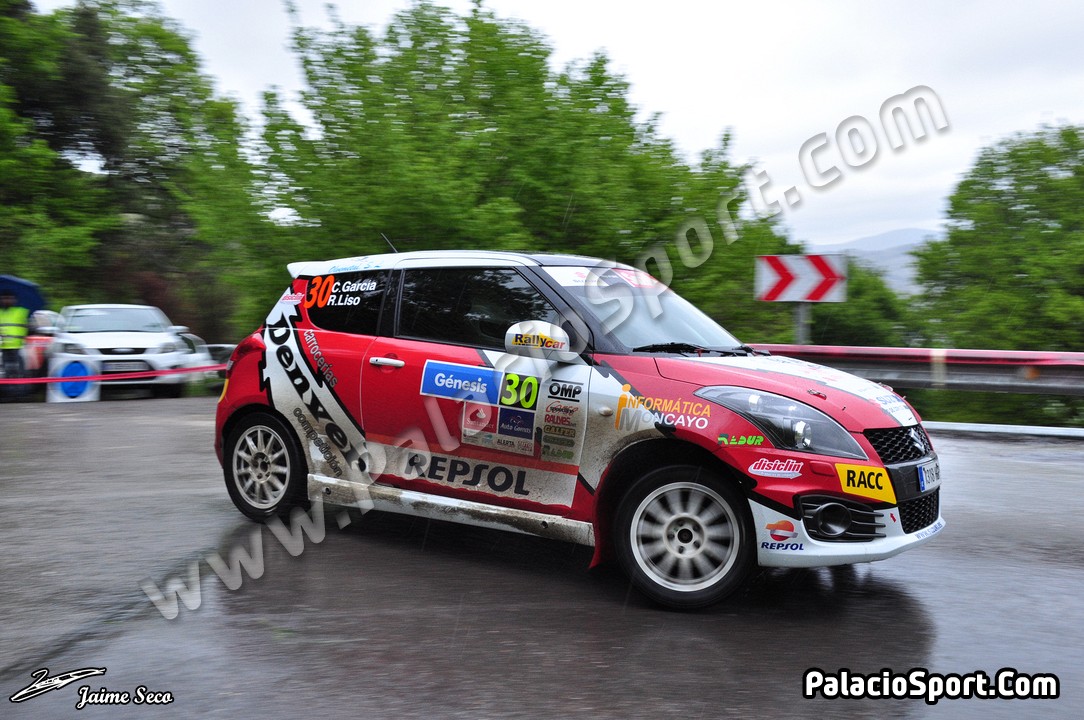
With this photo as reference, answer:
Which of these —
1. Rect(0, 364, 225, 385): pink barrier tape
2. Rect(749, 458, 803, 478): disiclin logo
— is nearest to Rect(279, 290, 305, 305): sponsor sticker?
Rect(749, 458, 803, 478): disiclin logo

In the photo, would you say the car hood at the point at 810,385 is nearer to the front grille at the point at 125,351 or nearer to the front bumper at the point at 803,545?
the front bumper at the point at 803,545

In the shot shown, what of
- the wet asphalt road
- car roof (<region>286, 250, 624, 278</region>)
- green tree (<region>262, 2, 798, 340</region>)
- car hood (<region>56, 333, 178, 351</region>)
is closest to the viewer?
the wet asphalt road

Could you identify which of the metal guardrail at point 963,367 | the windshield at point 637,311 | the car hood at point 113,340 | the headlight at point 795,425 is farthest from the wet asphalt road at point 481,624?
the car hood at point 113,340

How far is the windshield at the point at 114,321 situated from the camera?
17625mm

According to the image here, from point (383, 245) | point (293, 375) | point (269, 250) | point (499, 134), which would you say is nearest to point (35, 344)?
point (269, 250)

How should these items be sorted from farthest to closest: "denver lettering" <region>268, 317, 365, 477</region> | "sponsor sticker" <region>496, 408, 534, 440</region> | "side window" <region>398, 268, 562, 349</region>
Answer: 1. "denver lettering" <region>268, 317, 365, 477</region>
2. "side window" <region>398, 268, 562, 349</region>
3. "sponsor sticker" <region>496, 408, 534, 440</region>

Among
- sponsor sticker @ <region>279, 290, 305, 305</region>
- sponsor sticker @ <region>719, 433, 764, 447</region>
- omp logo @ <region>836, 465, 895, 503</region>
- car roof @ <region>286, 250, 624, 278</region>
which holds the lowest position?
omp logo @ <region>836, 465, 895, 503</region>

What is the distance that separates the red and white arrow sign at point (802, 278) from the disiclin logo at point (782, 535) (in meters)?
7.30

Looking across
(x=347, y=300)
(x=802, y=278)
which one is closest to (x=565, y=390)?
(x=347, y=300)

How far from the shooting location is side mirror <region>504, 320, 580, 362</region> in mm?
5297

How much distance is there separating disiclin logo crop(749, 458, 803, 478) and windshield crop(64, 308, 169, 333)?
609 inches

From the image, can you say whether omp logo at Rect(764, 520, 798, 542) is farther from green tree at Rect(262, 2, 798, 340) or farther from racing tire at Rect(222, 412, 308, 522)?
green tree at Rect(262, 2, 798, 340)

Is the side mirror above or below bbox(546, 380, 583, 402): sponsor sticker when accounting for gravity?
above

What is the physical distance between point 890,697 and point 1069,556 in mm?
2805
